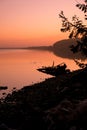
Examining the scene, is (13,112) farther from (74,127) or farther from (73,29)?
(73,29)

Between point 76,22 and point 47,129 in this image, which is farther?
point 76,22

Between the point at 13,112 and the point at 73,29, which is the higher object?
the point at 73,29

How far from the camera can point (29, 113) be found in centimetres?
1612

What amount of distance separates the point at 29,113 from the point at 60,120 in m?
2.46

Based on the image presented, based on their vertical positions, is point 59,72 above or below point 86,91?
below

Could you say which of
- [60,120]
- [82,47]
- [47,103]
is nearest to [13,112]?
[47,103]

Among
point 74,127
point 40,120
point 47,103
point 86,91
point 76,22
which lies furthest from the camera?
point 76,22

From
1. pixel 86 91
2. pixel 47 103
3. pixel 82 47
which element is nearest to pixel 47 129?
pixel 47 103

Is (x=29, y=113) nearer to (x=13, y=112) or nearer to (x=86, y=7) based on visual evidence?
(x=13, y=112)

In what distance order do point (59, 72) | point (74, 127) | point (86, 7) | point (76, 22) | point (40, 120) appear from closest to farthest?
point (74, 127)
point (40, 120)
point (86, 7)
point (76, 22)
point (59, 72)

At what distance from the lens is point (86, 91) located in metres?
21.0

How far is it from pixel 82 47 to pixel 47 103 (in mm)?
10507

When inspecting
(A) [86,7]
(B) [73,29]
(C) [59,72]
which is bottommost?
(C) [59,72]

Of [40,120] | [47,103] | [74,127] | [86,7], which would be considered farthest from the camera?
[86,7]
